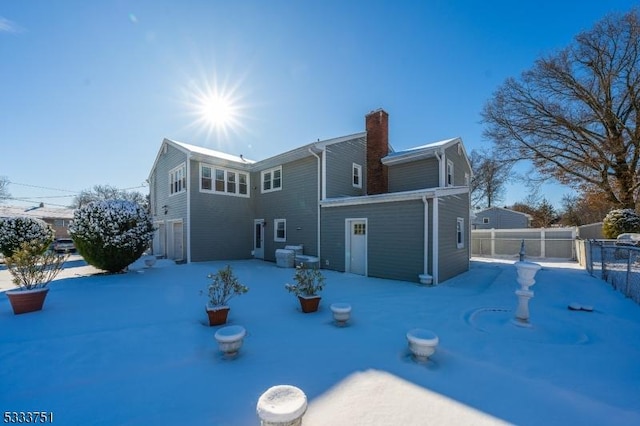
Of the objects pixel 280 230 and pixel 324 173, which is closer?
pixel 324 173

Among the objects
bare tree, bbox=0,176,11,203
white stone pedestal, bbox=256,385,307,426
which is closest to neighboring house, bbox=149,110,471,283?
white stone pedestal, bbox=256,385,307,426

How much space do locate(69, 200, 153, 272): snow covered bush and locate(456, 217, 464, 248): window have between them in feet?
41.3

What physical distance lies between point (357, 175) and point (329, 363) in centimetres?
1131

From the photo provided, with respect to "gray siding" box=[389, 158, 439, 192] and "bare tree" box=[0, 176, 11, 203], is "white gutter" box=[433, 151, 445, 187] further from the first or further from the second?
"bare tree" box=[0, 176, 11, 203]

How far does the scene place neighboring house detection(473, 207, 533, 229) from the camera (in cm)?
2874

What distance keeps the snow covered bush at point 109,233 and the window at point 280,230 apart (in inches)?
232

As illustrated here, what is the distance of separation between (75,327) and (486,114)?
24.9m

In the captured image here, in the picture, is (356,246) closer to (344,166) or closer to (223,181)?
(344,166)

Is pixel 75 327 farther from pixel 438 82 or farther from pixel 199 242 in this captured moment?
pixel 438 82

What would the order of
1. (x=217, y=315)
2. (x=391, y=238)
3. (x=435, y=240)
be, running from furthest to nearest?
(x=391, y=238), (x=435, y=240), (x=217, y=315)

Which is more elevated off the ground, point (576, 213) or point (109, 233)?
point (576, 213)

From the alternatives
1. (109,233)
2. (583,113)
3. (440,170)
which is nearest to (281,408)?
(109,233)

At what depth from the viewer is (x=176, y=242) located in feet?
48.8

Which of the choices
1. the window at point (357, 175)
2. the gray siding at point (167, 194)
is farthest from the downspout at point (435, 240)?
the gray siding at point (167, 194)
